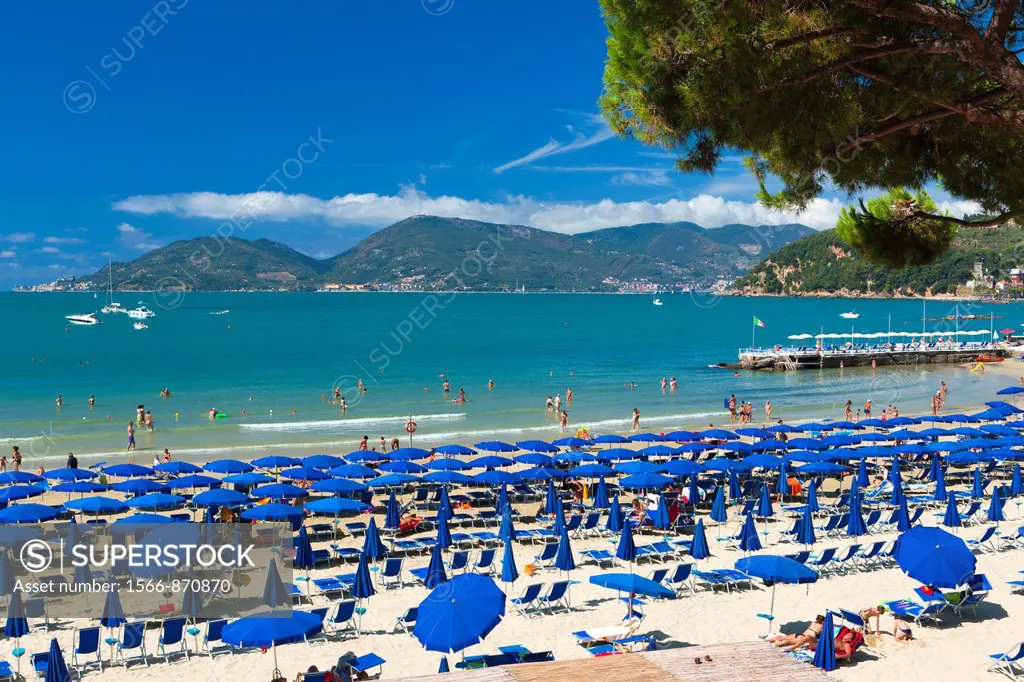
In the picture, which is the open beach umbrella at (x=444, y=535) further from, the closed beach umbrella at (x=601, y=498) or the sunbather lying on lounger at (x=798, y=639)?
the sunbather lying on lounger at (x=798, y=639)

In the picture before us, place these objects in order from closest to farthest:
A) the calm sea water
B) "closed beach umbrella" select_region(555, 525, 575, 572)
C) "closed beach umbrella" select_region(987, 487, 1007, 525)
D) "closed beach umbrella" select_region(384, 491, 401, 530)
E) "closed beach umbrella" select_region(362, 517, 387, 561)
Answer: "closed beach umbrella" select_region(555, 525, 575, 572), "closed beach umbrella" select_region(362, 517, 387, 561), "closed beach umbrella" select_region(987, 487, 1007, 525), "closed beach umbrella" select_region(384, 491, 401, 530), the calm sea water

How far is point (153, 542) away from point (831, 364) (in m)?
58.8

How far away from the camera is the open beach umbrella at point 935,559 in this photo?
1068cm

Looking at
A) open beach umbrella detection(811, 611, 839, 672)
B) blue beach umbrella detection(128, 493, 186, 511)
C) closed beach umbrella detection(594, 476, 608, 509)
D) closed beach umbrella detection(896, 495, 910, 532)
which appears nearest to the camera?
open beach umbrella detection(811, 611, 839, 672)

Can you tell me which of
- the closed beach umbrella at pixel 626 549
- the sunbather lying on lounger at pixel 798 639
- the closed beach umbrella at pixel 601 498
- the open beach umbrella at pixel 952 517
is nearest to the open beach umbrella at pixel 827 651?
the sunbather lying on lounger at pixel 798 639

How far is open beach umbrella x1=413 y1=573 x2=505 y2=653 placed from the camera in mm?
8477

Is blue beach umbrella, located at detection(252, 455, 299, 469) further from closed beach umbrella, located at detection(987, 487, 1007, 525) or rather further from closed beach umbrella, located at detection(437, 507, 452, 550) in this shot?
closed beach umbrella, located at detection(987, 487, 1007, 525)

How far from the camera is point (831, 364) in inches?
2496

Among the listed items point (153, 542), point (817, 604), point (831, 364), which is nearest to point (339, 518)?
point (153, 542)

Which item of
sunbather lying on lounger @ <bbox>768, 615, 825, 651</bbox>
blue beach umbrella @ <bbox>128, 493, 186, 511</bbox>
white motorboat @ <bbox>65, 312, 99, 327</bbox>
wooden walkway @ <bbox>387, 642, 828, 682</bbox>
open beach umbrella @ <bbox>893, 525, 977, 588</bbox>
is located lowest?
sunbather lying on lounger @ <bbox>768, 615, 825, 651</bbox>

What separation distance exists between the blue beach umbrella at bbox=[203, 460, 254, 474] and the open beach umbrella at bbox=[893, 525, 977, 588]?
1654 centimetres

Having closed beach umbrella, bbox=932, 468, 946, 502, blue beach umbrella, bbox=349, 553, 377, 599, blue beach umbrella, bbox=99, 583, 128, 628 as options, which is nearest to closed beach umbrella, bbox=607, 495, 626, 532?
blue beach umbrella, bbox=349, 553, 377, 599

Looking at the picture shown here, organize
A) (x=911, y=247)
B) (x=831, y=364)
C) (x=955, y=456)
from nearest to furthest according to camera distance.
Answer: (x=911, y=247), (x=955, y=456), (x=831, y=364)

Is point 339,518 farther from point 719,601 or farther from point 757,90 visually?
point 757,90
